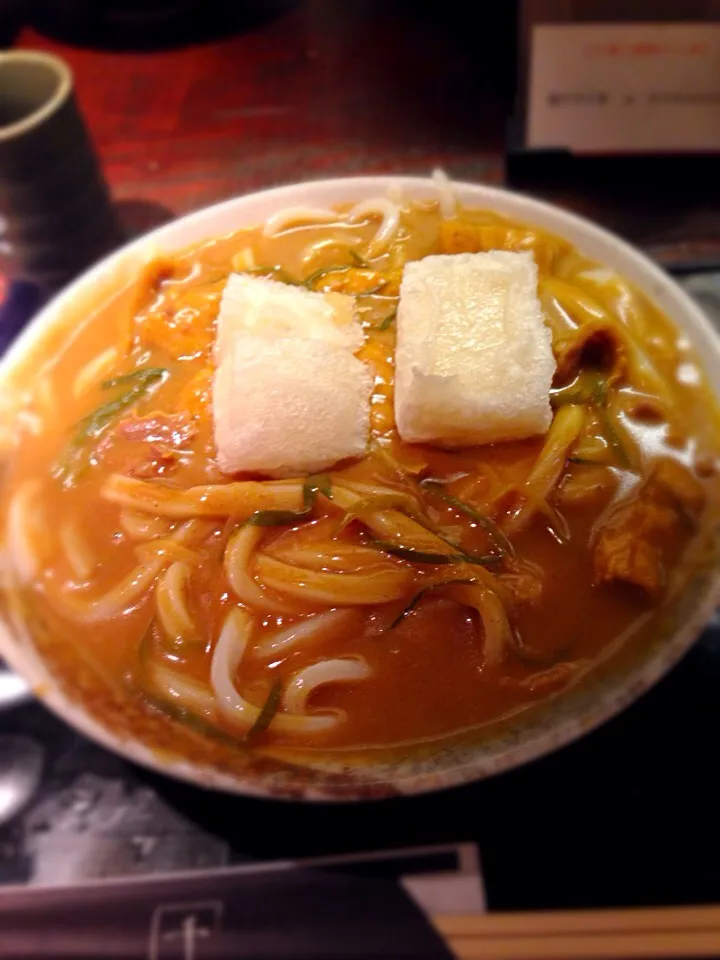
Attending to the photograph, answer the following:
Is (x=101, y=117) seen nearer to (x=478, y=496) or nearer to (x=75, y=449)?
(x=75, y=449)

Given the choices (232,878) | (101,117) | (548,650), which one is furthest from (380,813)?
(101,117)

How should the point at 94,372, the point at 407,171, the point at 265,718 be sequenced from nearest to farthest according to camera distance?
the point at 265,718 < the point at 94,372 < the point at 407,171

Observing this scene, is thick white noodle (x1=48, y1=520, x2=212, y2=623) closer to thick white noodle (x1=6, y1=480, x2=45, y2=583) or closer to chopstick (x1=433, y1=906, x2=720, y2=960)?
thick white noodle (x1=6, y1=480, x2=45, y2=583)

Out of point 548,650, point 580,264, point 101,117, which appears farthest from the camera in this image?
point 101,117

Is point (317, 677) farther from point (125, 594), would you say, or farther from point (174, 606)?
point (125, 594)

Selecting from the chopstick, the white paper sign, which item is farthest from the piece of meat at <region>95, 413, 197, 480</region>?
the white paper sign

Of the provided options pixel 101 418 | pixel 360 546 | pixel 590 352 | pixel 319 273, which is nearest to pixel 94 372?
pixel 101 418
